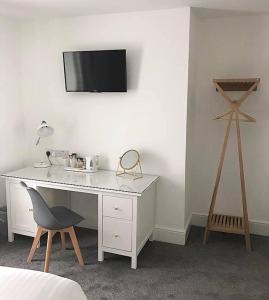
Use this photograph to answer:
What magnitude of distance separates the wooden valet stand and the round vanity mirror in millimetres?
836

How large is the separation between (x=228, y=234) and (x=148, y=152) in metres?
1.28

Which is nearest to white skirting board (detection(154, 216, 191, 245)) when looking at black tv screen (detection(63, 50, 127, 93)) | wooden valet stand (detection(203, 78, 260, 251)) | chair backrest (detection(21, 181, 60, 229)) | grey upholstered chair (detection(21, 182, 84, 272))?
wooden valet stand (detection(203, 78, 260, 251))

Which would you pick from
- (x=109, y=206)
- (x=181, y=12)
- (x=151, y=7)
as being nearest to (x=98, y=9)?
(x=151, y=7)

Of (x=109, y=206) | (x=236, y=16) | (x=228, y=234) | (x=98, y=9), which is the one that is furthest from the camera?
(x=228, y=234)

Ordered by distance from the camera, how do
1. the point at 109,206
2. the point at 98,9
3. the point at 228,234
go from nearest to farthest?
the point at 109,206 < the point at 98,9 < the point at 228,234

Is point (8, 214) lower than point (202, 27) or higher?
lower

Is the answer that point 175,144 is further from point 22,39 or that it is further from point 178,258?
point 22,39

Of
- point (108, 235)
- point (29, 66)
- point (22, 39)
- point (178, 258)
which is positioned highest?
point (22, 39)

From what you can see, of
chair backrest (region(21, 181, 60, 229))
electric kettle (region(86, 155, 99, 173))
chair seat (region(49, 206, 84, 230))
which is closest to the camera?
chair backrest (region(21, 181, 60, 229))

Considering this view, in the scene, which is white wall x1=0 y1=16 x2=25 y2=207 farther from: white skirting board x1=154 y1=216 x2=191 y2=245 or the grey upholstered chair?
white skirting board x1=154 y1=216 x2=191 y2=245

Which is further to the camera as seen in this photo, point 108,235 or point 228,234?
point 228,234

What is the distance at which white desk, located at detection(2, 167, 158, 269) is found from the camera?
275 cm

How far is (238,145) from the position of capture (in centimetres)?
313

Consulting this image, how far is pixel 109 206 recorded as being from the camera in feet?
9.20
